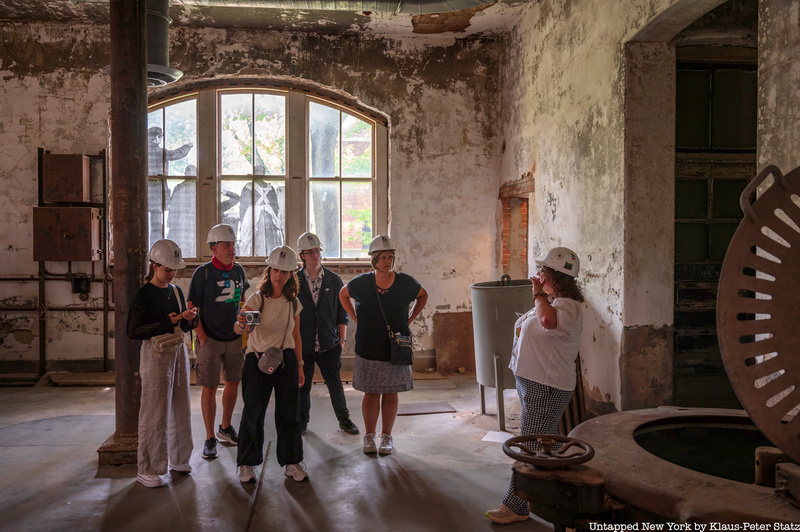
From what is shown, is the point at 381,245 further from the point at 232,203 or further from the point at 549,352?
the point at 232,203

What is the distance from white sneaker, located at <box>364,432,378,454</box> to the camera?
4.40 meters

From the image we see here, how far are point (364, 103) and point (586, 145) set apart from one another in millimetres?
3210

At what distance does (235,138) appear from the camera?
24.2ft

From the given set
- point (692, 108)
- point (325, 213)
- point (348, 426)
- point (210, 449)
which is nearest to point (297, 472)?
point (210, 449)

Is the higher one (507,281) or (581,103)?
(581,103)

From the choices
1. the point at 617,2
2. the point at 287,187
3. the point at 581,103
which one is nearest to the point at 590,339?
the point at 581,103

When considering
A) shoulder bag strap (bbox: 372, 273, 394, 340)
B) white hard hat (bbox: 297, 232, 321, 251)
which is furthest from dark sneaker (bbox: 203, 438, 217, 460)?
white hard hat (bbox: 297, 232, 321, 251)

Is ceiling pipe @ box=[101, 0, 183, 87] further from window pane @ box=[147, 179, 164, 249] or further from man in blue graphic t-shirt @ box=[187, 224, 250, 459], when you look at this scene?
window pane @ box=[147, 179, 164, 249]

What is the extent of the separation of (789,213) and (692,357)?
3.31m

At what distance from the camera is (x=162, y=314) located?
3.73 meters

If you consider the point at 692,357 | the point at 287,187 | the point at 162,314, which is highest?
the point at 287,187

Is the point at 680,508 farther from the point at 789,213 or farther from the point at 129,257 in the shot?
the point at 129,257

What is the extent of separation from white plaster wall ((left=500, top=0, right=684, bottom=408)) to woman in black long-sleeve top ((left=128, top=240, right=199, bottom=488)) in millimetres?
3051

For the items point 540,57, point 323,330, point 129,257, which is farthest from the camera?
point 540,57
